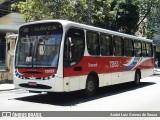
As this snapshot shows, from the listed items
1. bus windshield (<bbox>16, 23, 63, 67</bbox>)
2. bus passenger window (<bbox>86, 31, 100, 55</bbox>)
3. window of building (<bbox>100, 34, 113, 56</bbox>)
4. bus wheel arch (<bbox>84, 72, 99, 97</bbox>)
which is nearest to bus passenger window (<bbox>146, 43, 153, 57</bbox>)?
window of building (<bbox>100, 34, 113, 56</bbox>)

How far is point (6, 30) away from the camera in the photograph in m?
34.4

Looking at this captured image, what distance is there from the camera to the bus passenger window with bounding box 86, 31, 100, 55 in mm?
13562

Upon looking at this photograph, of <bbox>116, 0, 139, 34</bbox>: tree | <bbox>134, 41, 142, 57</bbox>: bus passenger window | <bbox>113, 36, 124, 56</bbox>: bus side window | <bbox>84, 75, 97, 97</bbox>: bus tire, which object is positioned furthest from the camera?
<bbox>116, 0, 139, 34</bbox>: tree

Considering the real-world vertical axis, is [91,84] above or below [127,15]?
below

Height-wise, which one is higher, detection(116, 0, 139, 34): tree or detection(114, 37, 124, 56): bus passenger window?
detection(116, 0, 139, 34): tree

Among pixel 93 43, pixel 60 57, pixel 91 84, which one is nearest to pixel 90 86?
pixel 91 84

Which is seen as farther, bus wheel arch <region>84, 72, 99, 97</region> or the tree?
the tree

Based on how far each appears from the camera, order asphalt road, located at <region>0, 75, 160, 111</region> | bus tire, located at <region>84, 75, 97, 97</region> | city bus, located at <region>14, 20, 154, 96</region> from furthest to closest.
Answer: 1. bus tire, located at <region>84, 75, 97, 97</region>
2. city bus, located at <region>14, 20, 154, 96</region>
3. asphalt road, located at <region>0, 75, 160, 111</region>

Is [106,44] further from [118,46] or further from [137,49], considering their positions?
[137,49]

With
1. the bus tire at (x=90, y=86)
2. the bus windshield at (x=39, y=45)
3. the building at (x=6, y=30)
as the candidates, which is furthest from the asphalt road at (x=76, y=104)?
the building at (x=6, y=30)

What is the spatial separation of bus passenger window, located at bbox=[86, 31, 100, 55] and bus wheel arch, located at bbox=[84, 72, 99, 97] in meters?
0.94

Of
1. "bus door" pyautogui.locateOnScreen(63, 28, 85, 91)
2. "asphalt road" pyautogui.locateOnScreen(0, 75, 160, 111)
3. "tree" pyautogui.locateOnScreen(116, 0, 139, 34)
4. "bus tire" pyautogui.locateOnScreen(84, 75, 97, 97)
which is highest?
"tree" pyautogui.locateOnScreen(116, 0, 139, 34)

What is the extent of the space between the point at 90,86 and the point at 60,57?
2661mm

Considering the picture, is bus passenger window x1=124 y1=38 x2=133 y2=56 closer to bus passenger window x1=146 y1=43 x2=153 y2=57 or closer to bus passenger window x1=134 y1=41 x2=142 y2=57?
bus passenger window x1=134 y1=41 x2=142 y2=57
